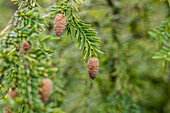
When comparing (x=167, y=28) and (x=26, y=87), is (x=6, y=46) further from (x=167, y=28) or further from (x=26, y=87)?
(x=167, y=28)

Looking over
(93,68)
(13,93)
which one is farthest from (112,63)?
(13,93)

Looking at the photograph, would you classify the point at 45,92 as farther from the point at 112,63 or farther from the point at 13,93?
the point at 112,63

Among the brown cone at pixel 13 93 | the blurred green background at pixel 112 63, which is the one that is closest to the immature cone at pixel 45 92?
the brown cone at pixel 13 93

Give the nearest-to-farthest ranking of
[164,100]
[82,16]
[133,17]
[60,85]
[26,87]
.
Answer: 1. [26,87]
2. [60,85]
3. [82,16]
4. [133,17]
5. [164,100]

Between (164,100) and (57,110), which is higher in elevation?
(57,110)

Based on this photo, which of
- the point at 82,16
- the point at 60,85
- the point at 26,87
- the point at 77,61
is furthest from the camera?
the point at 77,61

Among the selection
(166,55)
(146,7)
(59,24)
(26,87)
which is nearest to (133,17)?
(146,7)

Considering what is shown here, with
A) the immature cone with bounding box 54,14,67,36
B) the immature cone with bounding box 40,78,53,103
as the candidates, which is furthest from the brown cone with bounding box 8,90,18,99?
the immature cone with bounding box 54,14,67,36

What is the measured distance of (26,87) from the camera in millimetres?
390

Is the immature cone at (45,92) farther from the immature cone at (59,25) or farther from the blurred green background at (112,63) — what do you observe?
the blurred green background at (112,63)

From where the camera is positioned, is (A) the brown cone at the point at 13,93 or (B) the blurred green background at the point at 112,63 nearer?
(A) the brown cone at the point at 13,93

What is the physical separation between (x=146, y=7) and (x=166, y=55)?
74 cm

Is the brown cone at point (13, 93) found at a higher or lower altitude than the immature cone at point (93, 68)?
lower

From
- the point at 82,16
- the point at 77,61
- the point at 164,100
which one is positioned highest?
the point at 82,16
